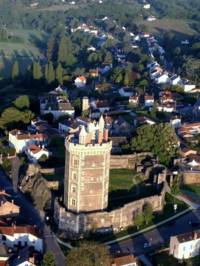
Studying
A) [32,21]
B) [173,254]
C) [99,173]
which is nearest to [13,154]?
[99,173]

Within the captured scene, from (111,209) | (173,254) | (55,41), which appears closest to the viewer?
(173,254)

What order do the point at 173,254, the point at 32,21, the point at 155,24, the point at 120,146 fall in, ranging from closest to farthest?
the point at 173,254, the point at 120,146, the point at 155,24, the point at 32,21

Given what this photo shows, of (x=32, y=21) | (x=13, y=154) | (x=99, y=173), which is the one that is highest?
(x=99, y=173)

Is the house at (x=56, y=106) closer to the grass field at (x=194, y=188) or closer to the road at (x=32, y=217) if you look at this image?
the road at (x=32, y=217)

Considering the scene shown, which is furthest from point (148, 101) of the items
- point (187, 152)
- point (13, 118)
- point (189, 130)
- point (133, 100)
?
point (187, 152)

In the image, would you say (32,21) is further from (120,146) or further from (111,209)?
(111,209)

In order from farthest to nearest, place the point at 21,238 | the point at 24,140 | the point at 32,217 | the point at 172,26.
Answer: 1. the point at 172,26
2. the point at 24,140
3. the point at 32,217
4. the point at 21,238

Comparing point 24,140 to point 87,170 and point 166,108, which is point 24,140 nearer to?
point 87,170
